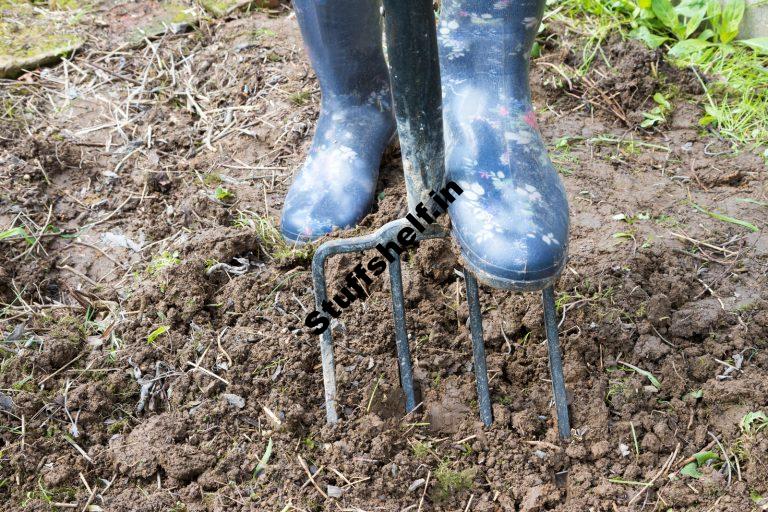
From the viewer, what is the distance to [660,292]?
176 centimetres

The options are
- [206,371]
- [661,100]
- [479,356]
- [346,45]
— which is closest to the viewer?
[479,356]

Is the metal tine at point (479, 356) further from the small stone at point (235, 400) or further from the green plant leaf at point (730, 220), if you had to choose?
the green plant leaf at point (730, 220)

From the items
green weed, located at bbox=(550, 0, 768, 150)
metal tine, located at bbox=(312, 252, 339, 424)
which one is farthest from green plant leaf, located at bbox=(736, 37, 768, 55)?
metal tine, located at bbox=(312, 252, 339, 424)

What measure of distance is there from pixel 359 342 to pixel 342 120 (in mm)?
706

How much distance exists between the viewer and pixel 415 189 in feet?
5.09

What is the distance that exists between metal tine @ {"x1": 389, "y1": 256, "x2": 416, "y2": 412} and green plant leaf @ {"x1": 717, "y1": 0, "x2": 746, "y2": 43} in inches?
65.8

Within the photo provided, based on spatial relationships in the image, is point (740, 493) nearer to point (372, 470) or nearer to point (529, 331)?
point (529, 331)

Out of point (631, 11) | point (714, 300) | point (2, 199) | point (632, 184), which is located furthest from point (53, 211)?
point (631, 11)

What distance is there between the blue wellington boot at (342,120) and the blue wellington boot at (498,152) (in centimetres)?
26

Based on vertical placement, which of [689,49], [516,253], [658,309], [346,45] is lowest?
[658,309]

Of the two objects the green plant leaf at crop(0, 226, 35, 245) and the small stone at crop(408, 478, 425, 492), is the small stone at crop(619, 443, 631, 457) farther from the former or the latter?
the green plant leaf at crop(0, 226, 35, 245)

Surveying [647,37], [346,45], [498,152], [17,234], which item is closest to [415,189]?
[498,152]

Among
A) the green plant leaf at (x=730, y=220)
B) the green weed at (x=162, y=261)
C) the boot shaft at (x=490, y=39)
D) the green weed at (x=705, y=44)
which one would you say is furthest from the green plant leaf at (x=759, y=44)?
the green weed at (x=162, y=261)

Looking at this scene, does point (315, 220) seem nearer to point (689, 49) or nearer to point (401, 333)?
point (401, 333)
